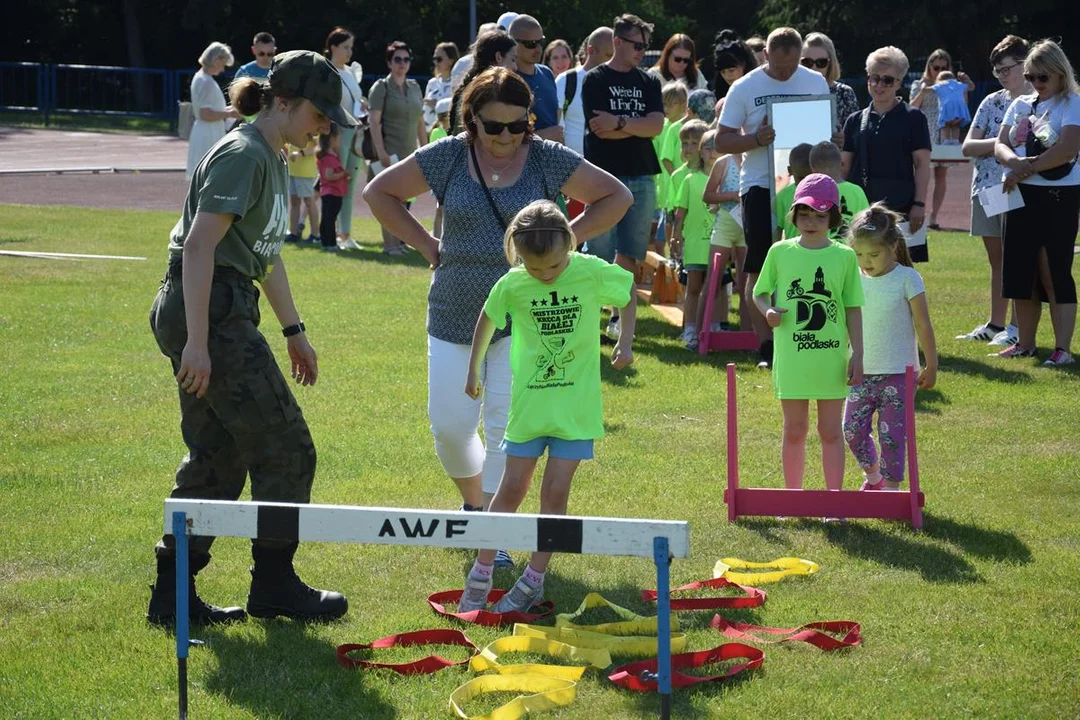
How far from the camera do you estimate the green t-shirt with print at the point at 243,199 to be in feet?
16.4

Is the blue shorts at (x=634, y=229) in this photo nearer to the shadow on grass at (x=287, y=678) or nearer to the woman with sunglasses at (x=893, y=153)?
the woman with sunglasses at (x=893, y=153)

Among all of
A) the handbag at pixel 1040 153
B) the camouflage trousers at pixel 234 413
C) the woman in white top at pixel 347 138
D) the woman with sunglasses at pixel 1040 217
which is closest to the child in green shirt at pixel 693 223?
the woman with sunglasses at pixel 1040 217

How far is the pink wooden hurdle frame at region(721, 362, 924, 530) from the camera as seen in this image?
21.4ft

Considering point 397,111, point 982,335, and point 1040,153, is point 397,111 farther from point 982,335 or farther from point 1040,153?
point 1040,153

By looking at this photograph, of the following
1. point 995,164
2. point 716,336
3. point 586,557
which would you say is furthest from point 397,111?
point 586,557

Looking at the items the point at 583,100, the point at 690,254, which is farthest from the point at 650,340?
the point at 583,100

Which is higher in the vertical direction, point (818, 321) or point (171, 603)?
point (818, 321)

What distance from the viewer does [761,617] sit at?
5.54 metres

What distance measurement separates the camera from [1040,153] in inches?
415

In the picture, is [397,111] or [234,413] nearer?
[234,413]

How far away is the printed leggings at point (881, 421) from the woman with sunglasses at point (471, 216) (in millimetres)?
1853

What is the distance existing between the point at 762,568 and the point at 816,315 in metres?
1.28

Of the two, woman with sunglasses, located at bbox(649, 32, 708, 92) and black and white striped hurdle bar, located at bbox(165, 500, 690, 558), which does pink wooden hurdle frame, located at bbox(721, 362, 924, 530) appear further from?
woman with sunglasses, located at bbox(649, 32, 708, 92)

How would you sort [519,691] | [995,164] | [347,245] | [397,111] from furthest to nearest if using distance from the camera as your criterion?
[347,245] → [397,111] → [995,164] → [519,691]
